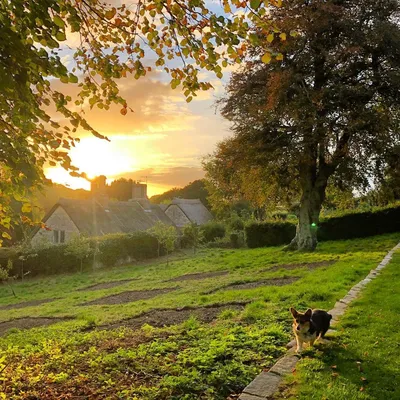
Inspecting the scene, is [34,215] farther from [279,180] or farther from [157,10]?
[279,180]

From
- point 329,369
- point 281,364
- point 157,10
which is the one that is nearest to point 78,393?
point 281,364

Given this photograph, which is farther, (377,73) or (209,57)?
(377,73)

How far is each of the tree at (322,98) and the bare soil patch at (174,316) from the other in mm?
11276

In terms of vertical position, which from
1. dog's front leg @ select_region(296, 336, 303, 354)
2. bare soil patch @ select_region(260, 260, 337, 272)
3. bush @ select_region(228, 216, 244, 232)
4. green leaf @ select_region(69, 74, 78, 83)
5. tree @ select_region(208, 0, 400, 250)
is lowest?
bare soil patch @ select_region(260, 260, 337, 272)

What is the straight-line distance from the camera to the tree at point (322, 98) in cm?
1811

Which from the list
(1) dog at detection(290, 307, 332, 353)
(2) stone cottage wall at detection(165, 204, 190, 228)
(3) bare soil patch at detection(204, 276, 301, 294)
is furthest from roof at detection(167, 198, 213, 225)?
(1) dog at detection(290, 307, 332, 353)

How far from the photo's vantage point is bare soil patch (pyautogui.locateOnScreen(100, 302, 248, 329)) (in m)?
8.47

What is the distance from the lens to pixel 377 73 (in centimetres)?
1886

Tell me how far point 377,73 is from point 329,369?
1766cm

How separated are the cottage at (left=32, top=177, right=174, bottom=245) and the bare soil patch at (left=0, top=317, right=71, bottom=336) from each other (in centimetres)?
2106

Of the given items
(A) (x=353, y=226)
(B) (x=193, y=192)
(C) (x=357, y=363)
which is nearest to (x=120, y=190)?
(B) (x=193, y=192)

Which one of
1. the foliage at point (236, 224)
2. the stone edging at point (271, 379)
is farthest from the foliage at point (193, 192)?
the stone edging at point (271, 379)

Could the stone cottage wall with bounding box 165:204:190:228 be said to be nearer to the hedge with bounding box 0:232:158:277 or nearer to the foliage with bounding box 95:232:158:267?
the foliage with bounding box 95:232:158:267

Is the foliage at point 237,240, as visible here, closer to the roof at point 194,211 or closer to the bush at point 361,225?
the bush at point 361,225
